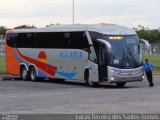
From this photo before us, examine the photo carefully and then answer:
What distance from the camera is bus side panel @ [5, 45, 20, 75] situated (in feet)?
128

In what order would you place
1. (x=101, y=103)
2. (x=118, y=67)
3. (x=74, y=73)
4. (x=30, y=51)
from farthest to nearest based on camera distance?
(x=30, y=51), (x=74, y=73), (x=118, y=67), (x=101, y=103)

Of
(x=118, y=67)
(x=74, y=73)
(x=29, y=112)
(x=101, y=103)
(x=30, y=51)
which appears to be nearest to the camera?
(x=29, y=112)

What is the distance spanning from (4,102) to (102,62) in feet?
35.0

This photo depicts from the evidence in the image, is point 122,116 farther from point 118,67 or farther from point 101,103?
point 118,67

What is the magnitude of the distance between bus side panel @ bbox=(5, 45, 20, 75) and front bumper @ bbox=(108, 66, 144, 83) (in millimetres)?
10227

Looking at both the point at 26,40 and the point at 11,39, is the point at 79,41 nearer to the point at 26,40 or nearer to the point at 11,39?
the point at 26,40

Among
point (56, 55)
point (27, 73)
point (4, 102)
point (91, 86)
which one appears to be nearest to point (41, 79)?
point (27, 73)

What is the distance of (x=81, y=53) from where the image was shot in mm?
32375

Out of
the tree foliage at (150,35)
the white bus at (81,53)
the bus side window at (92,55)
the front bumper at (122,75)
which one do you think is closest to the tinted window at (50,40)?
the white bus at (81,53)

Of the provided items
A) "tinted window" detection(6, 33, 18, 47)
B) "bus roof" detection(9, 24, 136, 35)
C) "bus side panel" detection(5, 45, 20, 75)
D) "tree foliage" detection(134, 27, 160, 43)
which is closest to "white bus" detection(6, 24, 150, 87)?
"bus roof" detection(9, 24, 136, 35)

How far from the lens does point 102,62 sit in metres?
30.8

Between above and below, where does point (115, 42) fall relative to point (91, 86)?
above

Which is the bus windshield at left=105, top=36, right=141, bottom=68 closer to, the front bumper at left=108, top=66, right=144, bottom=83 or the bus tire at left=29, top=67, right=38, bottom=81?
the front bumper at left=108, top=66, right=144, bottom=83

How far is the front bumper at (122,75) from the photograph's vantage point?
3031cm
